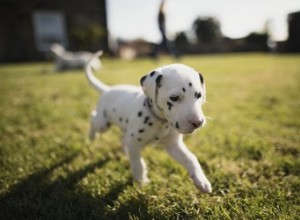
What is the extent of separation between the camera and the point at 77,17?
26578 mm

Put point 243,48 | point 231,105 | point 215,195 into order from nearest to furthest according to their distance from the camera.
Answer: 1. point 215,195
2. point 231,105
3. point 243,48

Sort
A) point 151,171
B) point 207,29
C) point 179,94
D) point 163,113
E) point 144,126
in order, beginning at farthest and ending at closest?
point 207,29 → point 151,171 → point 144,126 → point 163,113 → point 179,94

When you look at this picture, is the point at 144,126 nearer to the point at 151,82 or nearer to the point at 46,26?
the point at 151,82

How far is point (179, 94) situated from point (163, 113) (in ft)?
1.10

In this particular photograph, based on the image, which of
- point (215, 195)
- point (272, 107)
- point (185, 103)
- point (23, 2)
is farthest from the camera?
point (23, 2)

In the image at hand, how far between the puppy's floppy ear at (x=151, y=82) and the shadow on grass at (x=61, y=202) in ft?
3.08

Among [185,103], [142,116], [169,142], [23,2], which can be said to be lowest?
[169,142]

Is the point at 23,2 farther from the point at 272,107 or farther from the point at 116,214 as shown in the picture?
the point at 116,214

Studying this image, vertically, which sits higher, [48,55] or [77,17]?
[77,17]

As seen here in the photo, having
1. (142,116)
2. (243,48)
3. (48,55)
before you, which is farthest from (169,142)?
(243,48)

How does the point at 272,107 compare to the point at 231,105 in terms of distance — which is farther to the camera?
the point at 231,105

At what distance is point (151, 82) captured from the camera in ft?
8.43

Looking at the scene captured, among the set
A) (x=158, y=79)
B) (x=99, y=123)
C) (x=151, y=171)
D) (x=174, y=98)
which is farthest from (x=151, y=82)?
(x=99, y=123)

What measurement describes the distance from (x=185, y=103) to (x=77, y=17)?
26.3m
